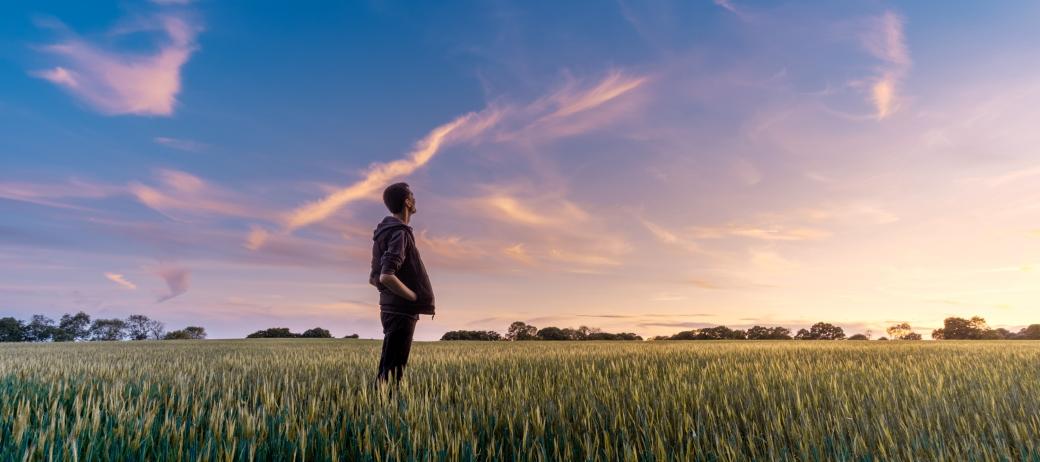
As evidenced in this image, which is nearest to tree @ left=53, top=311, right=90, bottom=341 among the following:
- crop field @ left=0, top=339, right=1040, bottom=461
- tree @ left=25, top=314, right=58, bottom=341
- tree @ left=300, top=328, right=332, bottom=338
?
tree @ left=25, top=314, right=58, bottom=341

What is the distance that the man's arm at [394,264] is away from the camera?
4.65 metres

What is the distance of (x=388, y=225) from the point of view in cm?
504

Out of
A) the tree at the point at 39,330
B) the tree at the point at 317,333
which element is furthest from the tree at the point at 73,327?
the tree at the point at 317,333

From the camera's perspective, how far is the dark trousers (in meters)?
5.02

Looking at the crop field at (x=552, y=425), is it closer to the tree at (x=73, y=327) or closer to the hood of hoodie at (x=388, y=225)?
the hood of hoodie at (x=388, y=225)

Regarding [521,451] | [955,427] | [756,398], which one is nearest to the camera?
[521,451]

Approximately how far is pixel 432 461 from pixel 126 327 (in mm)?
80637

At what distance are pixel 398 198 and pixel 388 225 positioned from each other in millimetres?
322

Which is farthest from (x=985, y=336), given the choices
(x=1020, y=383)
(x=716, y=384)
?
(x=716, y=384)

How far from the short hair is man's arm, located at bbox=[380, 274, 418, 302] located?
0.81m

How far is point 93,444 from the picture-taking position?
114 inches

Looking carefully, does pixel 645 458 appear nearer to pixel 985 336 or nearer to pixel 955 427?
pixel 955 427

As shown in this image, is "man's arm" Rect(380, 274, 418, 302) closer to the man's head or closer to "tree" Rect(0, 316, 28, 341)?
the man's head

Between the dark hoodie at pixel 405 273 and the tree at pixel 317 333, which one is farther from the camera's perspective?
the tree at pixel 317 333
